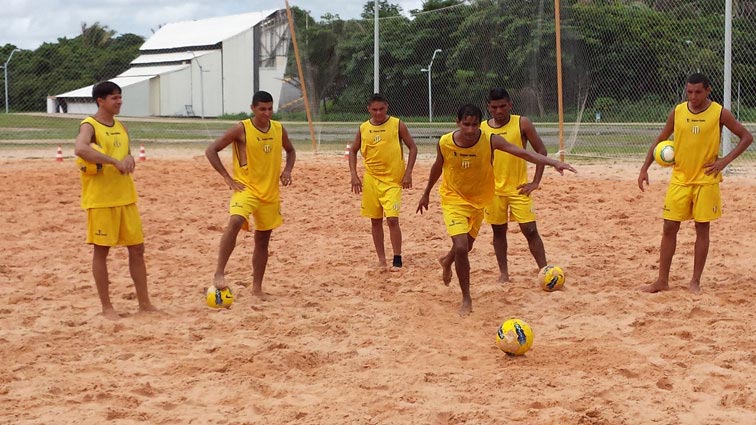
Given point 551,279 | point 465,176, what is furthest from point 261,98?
point 551,279

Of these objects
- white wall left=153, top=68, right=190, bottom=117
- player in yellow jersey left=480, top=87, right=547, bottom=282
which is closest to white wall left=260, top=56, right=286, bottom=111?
white wall left=153, top=68, right=190, bottom=117

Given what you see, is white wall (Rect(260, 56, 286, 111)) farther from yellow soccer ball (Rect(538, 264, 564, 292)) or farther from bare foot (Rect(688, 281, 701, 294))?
bare foot (Rect(688, 281, 701, 294))

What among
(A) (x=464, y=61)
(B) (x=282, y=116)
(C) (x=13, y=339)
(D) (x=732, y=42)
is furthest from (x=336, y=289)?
(B) (x=282, y=116)

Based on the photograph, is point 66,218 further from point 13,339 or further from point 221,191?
point 13,339

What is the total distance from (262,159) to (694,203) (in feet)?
11.8

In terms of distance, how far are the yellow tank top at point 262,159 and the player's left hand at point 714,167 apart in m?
3.48

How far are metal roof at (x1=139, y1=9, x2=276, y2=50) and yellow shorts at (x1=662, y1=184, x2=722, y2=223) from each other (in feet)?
78.6

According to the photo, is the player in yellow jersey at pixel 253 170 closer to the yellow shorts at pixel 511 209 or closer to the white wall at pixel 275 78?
the yellow shorts at pixel 511 209

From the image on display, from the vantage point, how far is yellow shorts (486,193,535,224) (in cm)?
780

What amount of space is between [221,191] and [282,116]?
7.29 metres

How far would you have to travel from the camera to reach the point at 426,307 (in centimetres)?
721

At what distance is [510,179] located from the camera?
7.86m

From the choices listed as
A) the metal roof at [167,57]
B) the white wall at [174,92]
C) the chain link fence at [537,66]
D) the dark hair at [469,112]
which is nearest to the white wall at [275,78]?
the chain link fence at [537,66]

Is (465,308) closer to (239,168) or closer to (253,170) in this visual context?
(253,170)
